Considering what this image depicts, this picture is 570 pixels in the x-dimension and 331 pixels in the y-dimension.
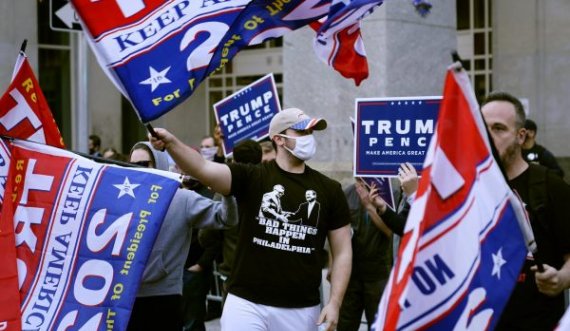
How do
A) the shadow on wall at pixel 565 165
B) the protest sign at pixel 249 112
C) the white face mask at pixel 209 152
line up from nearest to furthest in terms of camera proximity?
the protest sign at pixel 249 112 → the white face mask at pixel 209 152 → the shadow on wall at pixel 565 165

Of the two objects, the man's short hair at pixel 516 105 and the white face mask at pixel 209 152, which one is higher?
the man's short hair at pixel 516 105

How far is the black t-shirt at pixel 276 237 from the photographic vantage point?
6.75 meters

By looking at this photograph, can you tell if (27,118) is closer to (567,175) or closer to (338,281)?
(338,281)

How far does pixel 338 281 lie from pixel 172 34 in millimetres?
1955

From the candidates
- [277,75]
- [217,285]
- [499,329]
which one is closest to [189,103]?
[277,75]

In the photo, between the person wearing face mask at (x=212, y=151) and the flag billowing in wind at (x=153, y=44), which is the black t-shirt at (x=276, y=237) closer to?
the flag billowing in wind at (x=153, y=44)

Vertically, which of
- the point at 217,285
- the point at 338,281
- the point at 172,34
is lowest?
the point at 217,285

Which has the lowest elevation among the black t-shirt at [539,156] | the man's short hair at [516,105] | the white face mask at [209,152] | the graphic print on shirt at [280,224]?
the black t-shirt at [539,156]

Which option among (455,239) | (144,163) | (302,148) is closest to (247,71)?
(144,163)

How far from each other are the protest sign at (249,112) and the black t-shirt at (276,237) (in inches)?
181

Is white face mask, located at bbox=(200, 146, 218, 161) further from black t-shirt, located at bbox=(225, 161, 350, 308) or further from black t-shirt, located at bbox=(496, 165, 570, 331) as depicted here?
black t-shirt, located at bbox=(496, 165, 570, 331)

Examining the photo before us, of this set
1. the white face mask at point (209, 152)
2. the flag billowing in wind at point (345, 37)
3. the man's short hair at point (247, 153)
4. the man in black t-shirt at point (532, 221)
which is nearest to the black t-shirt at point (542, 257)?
the man in black t-shirt at point (532, 221)

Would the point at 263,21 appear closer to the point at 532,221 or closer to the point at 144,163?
the point at 532,221

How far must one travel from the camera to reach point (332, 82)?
14.1 metres
